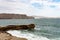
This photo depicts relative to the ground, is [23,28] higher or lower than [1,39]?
lower

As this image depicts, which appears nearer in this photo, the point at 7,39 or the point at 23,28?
the point at 7,39

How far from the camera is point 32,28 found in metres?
17.1

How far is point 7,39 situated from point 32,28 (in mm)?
8744

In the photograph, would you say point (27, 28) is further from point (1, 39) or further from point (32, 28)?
point (1, 39)

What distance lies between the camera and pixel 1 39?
8461 mm

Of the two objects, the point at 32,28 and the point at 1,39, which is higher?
the point at 1,39

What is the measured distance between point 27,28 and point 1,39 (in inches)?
329

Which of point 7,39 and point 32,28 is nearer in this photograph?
point 7,39

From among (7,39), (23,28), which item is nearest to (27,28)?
(23,28)

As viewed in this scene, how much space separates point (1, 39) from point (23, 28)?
8.19 metres

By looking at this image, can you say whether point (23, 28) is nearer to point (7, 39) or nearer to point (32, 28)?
point (32, 28)

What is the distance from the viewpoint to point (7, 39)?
8.44 meters

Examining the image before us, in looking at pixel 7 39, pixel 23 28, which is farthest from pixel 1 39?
pixel 23 28

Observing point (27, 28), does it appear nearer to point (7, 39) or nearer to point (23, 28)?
point (23, 28)
